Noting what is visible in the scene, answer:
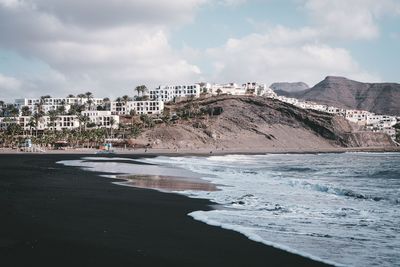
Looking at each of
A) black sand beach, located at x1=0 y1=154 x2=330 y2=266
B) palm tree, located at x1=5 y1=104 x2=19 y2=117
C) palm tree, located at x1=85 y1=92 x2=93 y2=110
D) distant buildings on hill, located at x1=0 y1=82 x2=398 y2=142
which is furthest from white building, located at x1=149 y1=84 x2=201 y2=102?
black sand beach, located at x1=0 y1=154 x2=330 y2=266

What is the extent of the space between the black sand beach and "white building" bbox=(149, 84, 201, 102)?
163994 millimetres

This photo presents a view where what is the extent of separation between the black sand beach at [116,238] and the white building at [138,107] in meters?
142

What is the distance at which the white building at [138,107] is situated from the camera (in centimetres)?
16138

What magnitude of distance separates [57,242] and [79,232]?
129cm

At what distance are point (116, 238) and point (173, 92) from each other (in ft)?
576

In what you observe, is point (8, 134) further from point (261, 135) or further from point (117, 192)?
point (117, 192)

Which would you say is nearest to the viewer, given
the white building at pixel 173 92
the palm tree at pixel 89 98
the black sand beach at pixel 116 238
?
the black sand beach at pixel 116 238

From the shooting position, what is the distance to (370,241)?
11.7 metres

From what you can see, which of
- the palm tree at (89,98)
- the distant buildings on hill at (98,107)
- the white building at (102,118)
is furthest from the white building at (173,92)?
the white building at (102,118)

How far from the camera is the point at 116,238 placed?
10.9m

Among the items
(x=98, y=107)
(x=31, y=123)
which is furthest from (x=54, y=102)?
(x=31, y=123)

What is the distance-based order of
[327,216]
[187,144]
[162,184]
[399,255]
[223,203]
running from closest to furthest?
[399,255] < [327,216] < [223,203] < [162,184] < [187,144]

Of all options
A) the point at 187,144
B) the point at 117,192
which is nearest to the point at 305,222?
the point at 117,192

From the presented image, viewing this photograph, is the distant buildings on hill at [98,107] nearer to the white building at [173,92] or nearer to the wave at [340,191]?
the white building at [173,92]
